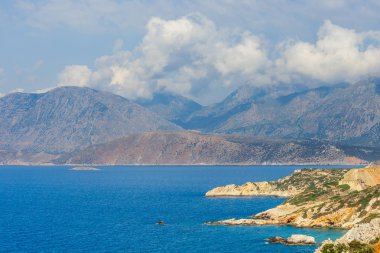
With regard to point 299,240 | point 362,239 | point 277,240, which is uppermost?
point 362,239

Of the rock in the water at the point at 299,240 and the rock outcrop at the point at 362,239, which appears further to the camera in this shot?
the rock in the water at the point at 299,240

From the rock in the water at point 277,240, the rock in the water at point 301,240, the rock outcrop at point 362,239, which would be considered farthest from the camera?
the rock in the water at point 277,240

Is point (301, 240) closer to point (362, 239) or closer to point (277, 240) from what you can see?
point (277, 240)

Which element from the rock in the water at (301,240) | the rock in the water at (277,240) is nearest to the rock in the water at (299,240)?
the rock in the water at (301,240)

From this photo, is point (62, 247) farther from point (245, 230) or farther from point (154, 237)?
point (245, 230)

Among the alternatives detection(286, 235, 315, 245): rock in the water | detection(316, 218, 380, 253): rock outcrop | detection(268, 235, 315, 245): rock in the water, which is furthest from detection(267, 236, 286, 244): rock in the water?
detection(316, 218, 380, 253): rock outcrop

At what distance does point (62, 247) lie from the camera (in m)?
148

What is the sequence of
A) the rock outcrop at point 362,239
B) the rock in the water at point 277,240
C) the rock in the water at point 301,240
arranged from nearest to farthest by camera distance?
the rock outcrop at point 362,239
the rock in the water at point 301,240
the rock in the water at point 277,240

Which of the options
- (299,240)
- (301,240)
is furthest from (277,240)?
(301,240)

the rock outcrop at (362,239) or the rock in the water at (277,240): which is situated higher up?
→ the rock outcrop at (362,239)

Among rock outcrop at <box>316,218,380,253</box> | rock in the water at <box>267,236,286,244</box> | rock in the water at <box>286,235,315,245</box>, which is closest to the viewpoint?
rock outcrop at <box>316,218,380,253</box>

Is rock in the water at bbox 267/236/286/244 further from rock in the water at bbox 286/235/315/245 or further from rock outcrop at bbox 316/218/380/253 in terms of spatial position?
rock outcrop at bbox 316/218/380/253

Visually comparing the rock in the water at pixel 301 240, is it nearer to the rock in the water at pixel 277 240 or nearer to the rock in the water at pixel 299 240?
the rock in the water at pixel 299 240

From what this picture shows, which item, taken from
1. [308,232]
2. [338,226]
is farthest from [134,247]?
[338,226]
